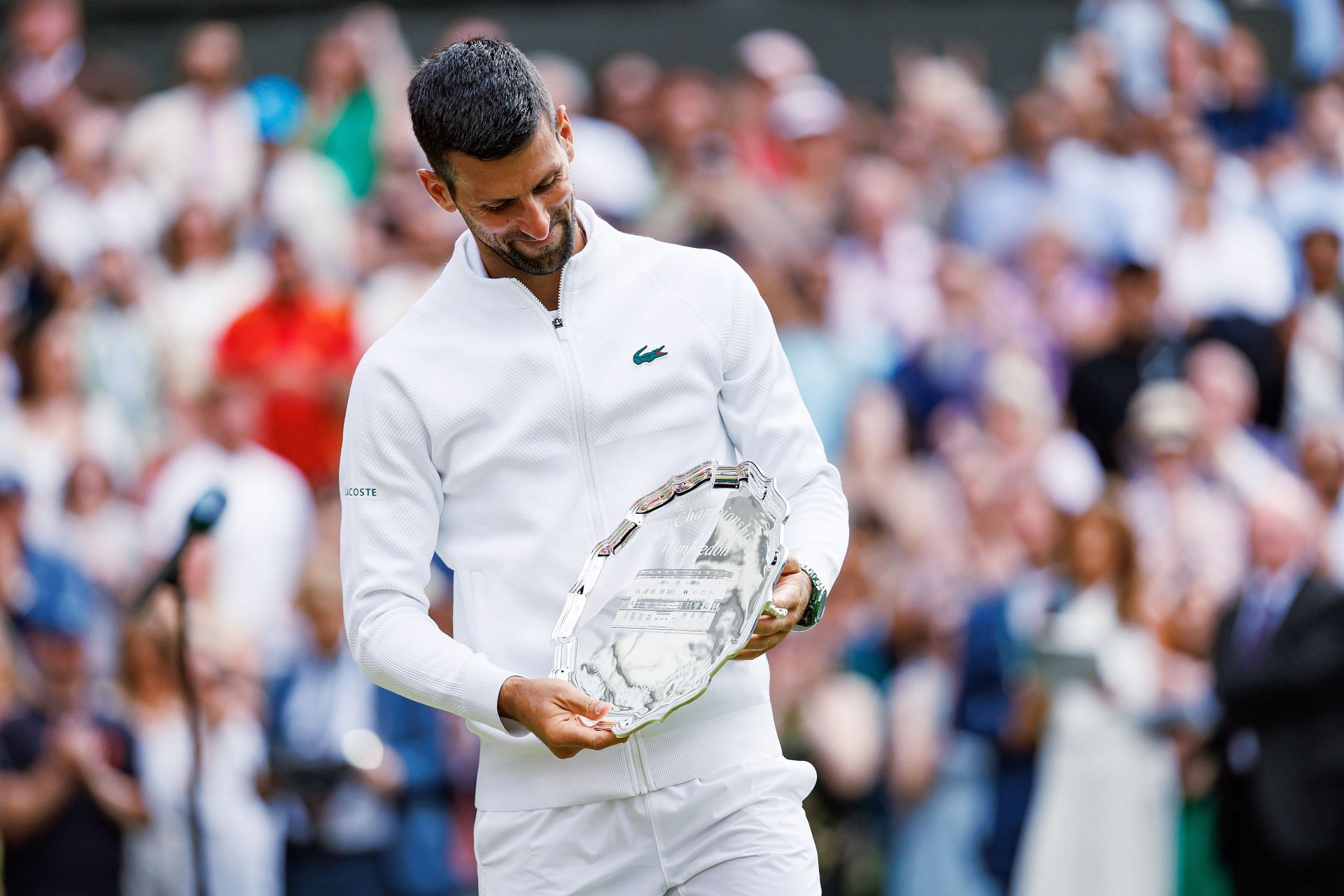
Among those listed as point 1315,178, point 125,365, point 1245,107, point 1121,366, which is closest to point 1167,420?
point 1121,366

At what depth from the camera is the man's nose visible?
9.55ft

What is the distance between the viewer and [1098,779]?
6.33 meters

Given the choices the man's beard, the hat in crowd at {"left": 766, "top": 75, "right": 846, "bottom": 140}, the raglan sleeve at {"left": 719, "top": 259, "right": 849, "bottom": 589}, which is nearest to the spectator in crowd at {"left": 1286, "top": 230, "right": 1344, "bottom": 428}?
the hat in crowd at {"left": 766, "top": 75, "right": 846, "bottom": 140}

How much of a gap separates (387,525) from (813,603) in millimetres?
692

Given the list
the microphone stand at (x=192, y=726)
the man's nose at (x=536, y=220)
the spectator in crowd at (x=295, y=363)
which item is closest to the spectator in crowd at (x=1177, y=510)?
the spectator in crowd at (x=295, y=363)

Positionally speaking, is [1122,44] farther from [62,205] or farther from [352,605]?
[352,605]

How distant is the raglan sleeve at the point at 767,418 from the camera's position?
10.1 ft

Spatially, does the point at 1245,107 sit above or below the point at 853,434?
above

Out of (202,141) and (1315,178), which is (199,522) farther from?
(1315,178)

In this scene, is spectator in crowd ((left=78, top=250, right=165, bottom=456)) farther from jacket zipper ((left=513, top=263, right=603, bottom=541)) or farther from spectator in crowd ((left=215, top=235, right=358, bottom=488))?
jacket zipper ((left=513, top=263, right=603, bottom=541))

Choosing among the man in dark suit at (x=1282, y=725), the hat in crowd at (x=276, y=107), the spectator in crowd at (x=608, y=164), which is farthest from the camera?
the hat in crowd at (x=276, y=107)

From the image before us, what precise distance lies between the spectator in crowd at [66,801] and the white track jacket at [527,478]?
3794 mm

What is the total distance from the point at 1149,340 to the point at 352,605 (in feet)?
19.9

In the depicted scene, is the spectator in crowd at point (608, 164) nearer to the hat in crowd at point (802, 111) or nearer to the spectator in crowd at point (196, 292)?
the hat in crowd at point (802, 111)
